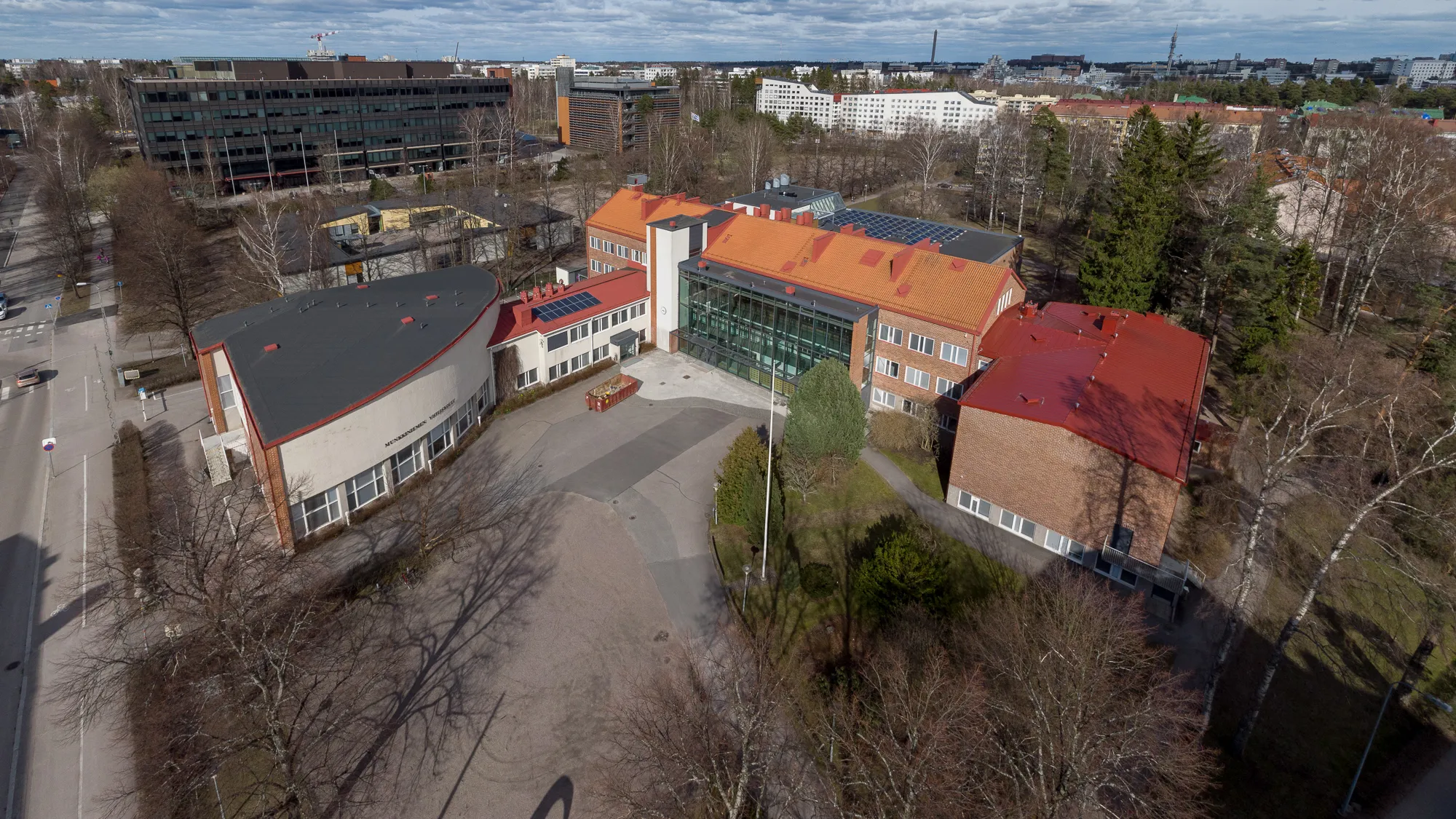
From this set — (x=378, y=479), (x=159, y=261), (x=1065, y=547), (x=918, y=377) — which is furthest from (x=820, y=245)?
(x=159, y=261)

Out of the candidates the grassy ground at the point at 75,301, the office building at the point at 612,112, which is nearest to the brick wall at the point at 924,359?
the grassy ground at the point at 75,301

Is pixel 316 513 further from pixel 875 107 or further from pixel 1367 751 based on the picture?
pixel 875 107

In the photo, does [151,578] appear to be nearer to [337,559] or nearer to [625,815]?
[337,559]

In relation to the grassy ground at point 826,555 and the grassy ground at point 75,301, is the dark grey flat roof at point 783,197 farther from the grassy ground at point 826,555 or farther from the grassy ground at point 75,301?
the grassy ground at point 75,301

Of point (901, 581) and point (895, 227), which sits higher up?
point (895, 227)

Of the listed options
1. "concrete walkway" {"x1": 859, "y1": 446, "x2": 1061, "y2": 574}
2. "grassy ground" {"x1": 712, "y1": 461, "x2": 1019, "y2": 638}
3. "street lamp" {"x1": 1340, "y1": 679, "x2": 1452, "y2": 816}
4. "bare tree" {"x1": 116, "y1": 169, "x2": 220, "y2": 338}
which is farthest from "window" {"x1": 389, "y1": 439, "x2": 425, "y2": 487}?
"street lamp" {"x1": 1340, "y1": 679, "x2": 1452, "y2": 816}

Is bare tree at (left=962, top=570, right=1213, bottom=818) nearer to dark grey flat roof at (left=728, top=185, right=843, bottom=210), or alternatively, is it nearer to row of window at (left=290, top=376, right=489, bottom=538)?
row of window at (left=290, top=376, right=489, bottom=538)

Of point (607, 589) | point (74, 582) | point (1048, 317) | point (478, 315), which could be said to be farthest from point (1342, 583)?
point (74, 582)

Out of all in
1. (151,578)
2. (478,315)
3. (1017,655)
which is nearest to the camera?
(1017,655)
